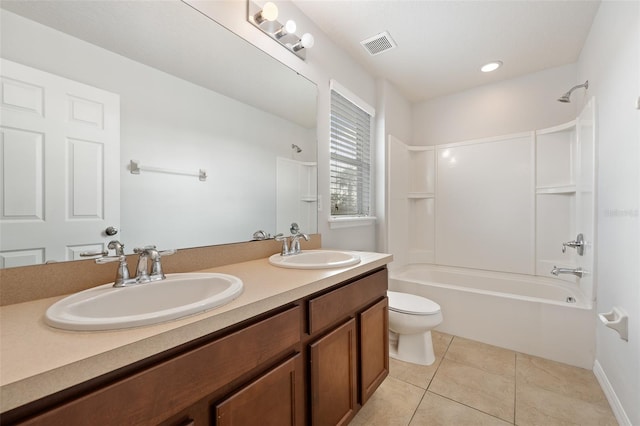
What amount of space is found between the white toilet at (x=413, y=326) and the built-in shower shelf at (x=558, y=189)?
1.70 meters

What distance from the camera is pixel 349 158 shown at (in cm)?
237

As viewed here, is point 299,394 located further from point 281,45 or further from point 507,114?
point 507,114

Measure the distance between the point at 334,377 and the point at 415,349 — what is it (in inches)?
44.4

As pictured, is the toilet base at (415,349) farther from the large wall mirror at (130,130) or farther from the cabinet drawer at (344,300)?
the large wall mirror at (130,130)

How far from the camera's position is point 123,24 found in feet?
3.40

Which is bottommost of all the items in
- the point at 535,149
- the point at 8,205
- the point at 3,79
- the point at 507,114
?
the point at 8,205

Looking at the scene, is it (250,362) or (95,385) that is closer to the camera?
(95,385)

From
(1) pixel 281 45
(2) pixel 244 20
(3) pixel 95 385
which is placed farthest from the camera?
(1) pixel 281 45

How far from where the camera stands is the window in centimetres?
217

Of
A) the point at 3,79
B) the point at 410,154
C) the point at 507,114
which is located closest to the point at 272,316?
the point at 3,79

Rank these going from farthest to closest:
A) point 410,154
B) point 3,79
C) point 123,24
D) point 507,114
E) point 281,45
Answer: point 410,154 → point 507,114 → point 281,45 → point 123,24 → point 3,79

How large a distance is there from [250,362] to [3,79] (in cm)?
110

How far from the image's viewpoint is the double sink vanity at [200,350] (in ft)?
1.61

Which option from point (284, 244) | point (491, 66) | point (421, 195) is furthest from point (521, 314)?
point (491, 66)
